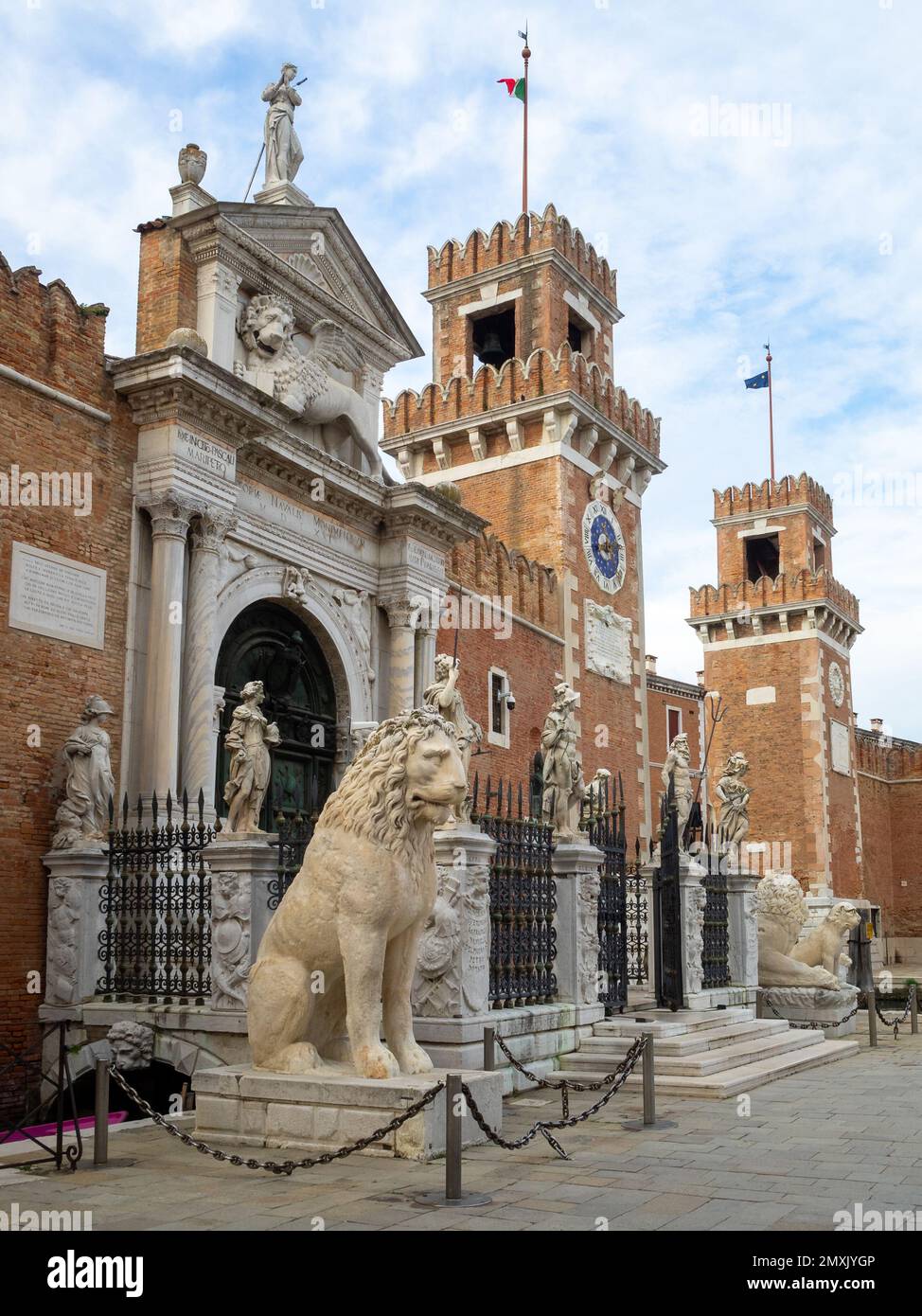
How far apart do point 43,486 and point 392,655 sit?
5.94m

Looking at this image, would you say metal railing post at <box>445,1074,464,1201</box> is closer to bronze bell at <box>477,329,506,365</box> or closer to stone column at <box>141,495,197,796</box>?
stone column at <box>141,495,197,796</box>

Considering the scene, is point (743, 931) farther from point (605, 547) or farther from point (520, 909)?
point (605, 547)

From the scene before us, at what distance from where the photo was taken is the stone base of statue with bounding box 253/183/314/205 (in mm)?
16375

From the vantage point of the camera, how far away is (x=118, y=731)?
12805mm

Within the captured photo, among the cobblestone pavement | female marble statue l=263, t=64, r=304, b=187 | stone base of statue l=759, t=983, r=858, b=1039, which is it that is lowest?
stone base of statue l=759, t=983, r=858, b=1039

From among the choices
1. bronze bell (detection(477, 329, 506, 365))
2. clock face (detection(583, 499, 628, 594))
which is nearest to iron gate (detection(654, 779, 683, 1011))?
clock face (detection(583, 499, 628, 594))

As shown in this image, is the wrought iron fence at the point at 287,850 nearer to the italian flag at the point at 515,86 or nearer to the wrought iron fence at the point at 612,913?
the wrought iron fence at the point at 612,913

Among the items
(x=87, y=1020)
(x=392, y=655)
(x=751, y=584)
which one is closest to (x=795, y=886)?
(x=392, y=655)

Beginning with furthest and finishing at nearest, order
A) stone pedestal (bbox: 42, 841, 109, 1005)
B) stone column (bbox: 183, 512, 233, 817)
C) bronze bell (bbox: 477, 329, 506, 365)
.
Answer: bronze bell (bbox: 477, 329, 506, 365) < stone column (bbox: 183, 512, 233, 817) < stone pedestal (bbox: 42, 841, 109, 1005)

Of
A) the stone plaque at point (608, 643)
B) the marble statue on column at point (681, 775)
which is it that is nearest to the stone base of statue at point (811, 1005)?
the marble statue on column at point (681, 775)

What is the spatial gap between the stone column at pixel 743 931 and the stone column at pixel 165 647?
6.97m

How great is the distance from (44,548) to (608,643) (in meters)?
14.5

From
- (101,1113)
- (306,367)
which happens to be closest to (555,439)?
(306,367)

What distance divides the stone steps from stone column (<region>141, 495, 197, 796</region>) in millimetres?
4931
